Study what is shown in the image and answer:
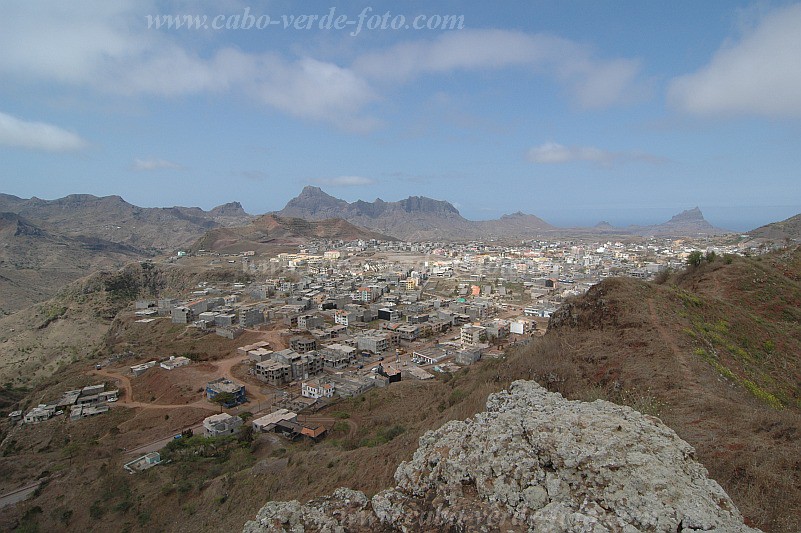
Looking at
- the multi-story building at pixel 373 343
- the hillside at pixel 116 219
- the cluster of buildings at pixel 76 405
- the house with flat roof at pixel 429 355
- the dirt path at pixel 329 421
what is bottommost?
the cluster of buildings at pixel 76 405

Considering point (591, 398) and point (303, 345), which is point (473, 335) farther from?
point (591, 398)

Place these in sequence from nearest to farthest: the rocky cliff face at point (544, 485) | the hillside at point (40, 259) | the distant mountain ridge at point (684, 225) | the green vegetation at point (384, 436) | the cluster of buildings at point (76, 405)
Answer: the rocky cliff face at point (544, 485) → the green vegetation at point (384, 436) → the cluster of buildings at point (76, 405) → the hillside at point (40, 259) → the distant mountain ridge at point (684, 225)

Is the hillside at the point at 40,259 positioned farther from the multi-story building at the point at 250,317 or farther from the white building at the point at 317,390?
the white building at the point at 317,390

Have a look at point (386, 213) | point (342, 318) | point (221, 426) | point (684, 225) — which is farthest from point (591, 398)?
point (684, 225)

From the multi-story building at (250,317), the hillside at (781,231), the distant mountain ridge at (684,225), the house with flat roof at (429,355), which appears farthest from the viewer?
the distant mountain ridge at (684,225)

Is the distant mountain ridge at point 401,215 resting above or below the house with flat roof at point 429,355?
above

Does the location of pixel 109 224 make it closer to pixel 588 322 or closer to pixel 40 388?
pixel 40 388

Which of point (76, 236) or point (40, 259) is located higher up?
point (76, 236)

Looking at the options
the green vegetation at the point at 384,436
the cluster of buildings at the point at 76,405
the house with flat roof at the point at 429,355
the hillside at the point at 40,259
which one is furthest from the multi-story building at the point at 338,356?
the hillside at the point at 40,259
